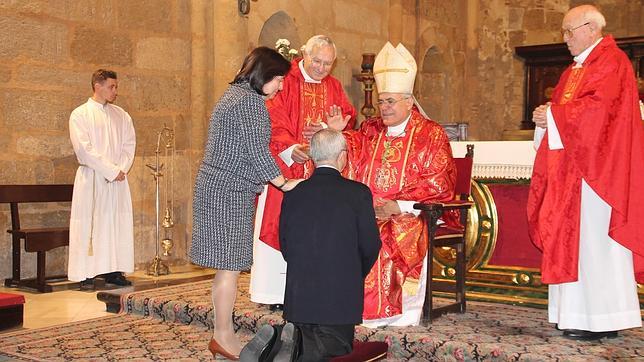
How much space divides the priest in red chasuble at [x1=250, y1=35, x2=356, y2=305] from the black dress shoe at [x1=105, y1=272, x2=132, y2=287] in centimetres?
247

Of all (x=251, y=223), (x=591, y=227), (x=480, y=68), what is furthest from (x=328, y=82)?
(x=480, y=68)

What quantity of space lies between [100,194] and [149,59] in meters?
1.69

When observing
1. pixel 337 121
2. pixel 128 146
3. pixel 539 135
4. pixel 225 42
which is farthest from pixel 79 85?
pixel 539 135

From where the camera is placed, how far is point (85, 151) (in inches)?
300

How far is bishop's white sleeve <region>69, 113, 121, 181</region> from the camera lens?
762cm

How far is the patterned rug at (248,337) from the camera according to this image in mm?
4613

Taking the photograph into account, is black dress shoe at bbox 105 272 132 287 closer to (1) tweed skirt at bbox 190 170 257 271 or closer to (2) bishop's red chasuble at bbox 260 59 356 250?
(2) bishop's red chasuble at bbox 260 59 356 250

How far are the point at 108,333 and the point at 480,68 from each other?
9011mm

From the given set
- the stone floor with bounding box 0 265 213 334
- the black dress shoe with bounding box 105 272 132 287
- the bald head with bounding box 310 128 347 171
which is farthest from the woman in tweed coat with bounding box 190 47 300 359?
the black dress shoe with bounding box 105 272 132 287

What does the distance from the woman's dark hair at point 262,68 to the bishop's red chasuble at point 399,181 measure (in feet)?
3.79

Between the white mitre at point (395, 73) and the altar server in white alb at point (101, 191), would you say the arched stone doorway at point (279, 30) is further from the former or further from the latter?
the white mitre at point (395, 73)

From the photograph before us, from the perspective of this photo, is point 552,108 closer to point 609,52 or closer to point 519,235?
point 609,52

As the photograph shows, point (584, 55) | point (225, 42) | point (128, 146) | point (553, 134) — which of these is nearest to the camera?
point (553, 134)

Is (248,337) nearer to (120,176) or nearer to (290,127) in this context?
(290,127)
